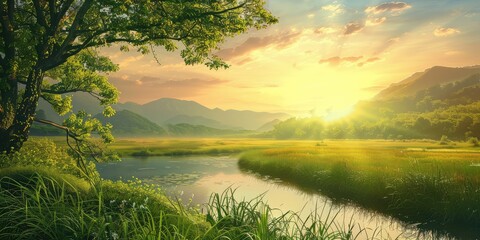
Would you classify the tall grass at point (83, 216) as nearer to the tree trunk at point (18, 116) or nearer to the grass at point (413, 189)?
the tree trunk at point (18, 116)

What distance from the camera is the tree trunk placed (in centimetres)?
1418

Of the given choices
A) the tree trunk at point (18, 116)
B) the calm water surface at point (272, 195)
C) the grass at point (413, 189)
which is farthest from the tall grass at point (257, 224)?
the grass at point (413, 189)

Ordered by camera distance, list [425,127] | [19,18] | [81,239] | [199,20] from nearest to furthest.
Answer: [81,239]
[199,20]
[19,18]
[425,127]

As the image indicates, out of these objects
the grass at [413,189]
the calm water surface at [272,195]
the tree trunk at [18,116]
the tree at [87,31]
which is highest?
the tree at [87,31]

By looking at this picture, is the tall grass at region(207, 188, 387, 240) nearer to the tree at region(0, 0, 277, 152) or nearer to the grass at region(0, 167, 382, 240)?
the grass at region(0, 167, 382, 240)

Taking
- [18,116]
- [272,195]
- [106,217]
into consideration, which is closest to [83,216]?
A: [106,217]

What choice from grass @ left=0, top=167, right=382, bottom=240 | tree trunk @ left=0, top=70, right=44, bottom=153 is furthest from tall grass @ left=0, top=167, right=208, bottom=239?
tree trunk @ left=0, top=70, right=44, bottom=153

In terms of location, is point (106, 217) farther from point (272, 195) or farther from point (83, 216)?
point (272, 195)

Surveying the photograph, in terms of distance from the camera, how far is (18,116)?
14406 mm

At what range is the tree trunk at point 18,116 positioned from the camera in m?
14.2

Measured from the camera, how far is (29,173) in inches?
338

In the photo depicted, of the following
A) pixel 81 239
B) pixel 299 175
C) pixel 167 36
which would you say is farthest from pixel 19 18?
pixel 299 175

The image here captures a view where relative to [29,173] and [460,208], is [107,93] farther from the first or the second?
[460,208]

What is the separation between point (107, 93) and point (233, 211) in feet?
46.3
